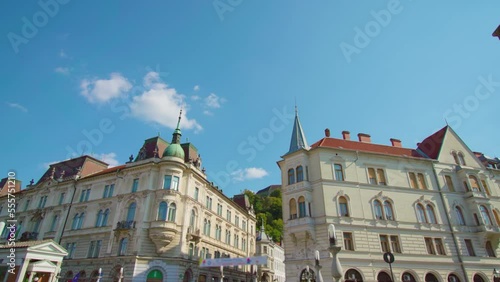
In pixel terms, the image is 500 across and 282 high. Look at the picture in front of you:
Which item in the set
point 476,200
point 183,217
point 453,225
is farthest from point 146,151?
point 476,200

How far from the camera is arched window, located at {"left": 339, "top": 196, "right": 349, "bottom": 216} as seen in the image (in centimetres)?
2834

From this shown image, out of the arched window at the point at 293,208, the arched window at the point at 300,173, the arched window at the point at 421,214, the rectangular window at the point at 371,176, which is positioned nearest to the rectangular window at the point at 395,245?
the arched window at the point at 421,214

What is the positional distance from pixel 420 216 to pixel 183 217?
27012 mm

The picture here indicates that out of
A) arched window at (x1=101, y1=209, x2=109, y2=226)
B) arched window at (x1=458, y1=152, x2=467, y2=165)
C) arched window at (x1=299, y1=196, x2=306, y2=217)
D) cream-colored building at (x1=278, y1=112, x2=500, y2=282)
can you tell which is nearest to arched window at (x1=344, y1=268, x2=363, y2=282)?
cream-colored building at (x1=278, y1=112, x2=500, y2=282)

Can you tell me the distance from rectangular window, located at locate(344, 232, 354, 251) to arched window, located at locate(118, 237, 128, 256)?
24.7 metres

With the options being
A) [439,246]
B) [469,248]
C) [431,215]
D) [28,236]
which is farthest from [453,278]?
[28,236]

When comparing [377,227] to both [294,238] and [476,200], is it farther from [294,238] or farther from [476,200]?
[476,200]

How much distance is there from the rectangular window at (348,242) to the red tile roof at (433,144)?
52.4 feet

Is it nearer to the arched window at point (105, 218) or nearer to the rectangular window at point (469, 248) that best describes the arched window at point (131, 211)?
the arched window at point (105, 218)

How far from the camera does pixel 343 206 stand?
28.7 meters

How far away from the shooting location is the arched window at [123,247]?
109 feet

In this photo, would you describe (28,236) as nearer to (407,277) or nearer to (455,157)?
(407,277)

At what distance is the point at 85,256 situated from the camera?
35438mm

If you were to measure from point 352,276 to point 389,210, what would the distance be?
8248mm
